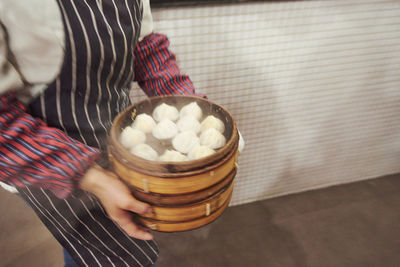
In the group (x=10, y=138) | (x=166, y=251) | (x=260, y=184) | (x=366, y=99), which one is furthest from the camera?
(x=260, y=184)

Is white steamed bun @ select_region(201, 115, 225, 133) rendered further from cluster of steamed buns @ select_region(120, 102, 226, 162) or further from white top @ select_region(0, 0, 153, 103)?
white top @ select_region(0, 0, 153, 103)

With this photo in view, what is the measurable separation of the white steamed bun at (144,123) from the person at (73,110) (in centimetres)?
13

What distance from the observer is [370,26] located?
6.15ft

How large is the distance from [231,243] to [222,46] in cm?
141

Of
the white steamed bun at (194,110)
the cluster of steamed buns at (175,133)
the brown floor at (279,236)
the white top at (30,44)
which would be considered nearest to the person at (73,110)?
the white top at (30,44)

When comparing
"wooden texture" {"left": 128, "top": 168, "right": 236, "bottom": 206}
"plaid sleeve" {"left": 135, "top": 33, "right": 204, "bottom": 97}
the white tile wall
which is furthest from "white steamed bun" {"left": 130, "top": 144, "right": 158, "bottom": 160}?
the white tile wall

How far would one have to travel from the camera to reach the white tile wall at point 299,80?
166cm

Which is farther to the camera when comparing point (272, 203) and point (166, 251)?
point (272, 203)

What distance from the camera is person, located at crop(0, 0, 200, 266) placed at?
2.32 ft

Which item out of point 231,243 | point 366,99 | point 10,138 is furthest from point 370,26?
point 10,138

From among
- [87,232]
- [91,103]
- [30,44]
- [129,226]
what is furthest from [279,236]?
[30,44]

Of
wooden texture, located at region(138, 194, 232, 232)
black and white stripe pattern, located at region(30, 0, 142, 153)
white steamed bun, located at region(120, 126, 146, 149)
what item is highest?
black and white stripe pattern, located at region(30, 0, 142, 153)

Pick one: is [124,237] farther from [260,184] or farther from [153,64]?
[260,184]

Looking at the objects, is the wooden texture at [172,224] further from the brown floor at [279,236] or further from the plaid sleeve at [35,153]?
Result: the brown floor at [279,236]
